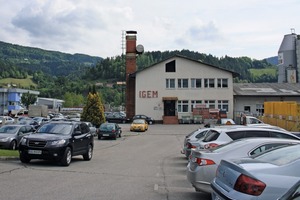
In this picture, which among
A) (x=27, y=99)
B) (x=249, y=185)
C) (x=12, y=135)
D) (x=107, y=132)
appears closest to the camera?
(x=249, y=185)

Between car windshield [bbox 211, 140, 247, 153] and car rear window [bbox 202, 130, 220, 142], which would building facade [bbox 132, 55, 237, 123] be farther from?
car windshield [bbox 211, 140, 247, 153]

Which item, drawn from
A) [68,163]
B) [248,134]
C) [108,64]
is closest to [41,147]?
[68,163]

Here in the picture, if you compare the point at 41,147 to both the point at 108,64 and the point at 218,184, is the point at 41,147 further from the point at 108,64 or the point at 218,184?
the point at 108,64

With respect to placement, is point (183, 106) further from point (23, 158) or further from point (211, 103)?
point (23, 158)

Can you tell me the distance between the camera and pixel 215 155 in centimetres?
870

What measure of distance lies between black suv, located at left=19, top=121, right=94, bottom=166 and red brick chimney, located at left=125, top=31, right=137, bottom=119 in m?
49.2

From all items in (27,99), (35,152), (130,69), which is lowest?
(35,152)

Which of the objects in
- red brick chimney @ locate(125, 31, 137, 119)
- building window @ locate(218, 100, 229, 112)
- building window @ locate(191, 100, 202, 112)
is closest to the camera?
building window @ locate(191, 100, 202, 112)

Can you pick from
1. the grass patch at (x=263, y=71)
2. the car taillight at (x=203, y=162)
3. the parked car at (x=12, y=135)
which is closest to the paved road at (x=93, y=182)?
the car taillight at (x=203, y=162)

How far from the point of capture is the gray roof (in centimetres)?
6469

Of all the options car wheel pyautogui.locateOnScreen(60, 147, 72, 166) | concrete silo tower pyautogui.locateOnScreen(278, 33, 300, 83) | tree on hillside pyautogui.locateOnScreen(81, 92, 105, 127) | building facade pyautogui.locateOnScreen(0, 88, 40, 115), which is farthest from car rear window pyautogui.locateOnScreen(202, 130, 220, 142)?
building facade pyautogui.locateOnScreen(0, 88, 40, 115)

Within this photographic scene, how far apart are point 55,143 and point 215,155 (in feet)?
26.3

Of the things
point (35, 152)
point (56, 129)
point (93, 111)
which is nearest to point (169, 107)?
point (93, 111)

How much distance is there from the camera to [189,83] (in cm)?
6381
